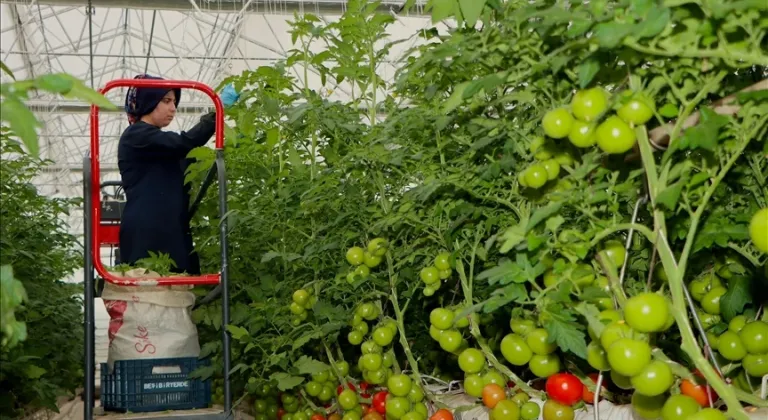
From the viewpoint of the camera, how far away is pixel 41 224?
453 cm

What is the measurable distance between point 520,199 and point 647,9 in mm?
1034

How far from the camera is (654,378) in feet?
5.17

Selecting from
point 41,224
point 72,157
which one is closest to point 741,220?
point 41,224

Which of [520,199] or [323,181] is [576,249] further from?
[323,181]

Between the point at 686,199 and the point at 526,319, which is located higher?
the point at 686,199

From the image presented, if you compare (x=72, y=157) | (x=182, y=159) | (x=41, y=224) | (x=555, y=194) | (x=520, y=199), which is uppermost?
(x=555, y=194)

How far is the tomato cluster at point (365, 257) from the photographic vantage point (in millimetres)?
3088

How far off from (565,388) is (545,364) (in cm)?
9

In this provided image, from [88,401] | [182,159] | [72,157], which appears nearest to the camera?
[88,401]

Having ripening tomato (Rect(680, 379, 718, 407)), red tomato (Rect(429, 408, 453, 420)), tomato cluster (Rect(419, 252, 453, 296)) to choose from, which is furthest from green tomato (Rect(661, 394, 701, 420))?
red tomato (Rect(429, 408, 453, 420))

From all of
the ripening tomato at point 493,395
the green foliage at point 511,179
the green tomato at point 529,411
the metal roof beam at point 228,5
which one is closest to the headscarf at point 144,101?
the green foliage at point 511,179

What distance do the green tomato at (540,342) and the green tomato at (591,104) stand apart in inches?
32.6

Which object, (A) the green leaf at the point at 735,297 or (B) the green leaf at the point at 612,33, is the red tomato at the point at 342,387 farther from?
(B) the green leaf at the point at 612,33

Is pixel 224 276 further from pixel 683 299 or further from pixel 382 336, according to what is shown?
pixel 683 299
